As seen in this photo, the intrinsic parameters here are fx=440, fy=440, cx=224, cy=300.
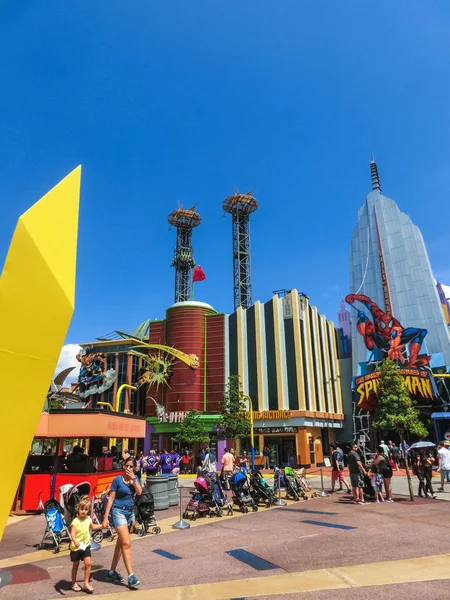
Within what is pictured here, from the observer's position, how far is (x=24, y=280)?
561 cm

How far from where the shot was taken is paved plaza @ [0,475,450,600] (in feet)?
20.1

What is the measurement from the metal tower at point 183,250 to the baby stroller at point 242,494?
6931cm

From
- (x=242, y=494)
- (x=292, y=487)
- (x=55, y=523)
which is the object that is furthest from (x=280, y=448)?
(x=55, y=523)

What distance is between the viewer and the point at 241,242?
74500mm

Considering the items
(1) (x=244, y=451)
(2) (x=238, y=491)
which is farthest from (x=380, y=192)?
(2) (x=238, y=491)

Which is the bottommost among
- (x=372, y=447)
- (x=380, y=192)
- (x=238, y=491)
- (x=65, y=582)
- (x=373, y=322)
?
(x=65, y=582)

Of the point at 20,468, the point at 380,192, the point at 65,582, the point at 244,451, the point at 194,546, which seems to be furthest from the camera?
the point at 380,192

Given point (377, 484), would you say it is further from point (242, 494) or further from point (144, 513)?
point (144, 513)

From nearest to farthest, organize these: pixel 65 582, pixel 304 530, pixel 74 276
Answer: pixel 74 276
pixel 65 582
pixel 304 530

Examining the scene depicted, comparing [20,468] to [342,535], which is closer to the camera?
[20,468]

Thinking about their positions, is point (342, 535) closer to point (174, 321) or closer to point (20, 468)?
point (20, 468)

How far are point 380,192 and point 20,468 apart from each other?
5511 cm

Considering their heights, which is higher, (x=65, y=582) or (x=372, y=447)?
(x=372, y=447)

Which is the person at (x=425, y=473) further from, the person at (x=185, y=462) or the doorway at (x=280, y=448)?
the doorway at (x=280, y=448)
